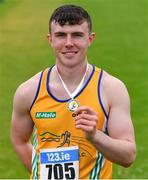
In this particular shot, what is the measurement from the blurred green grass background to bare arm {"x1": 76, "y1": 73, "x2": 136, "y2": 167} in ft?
17.2

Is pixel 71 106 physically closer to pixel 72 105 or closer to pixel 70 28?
pixel 72 105

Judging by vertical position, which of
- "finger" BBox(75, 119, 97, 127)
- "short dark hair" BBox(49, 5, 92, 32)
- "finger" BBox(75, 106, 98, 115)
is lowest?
"finger" BBox(75, 119, 97, 127)

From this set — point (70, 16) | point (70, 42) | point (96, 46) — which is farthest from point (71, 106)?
point (96, 46)

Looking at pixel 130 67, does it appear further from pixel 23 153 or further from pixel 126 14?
pixel 23 153

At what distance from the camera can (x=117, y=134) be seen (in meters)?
5.21

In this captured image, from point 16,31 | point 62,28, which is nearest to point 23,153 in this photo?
point 62,28

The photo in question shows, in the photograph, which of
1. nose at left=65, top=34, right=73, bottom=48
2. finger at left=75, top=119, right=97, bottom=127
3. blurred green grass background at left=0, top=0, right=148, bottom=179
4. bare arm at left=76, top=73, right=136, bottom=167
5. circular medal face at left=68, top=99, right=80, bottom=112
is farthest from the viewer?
blurred green grass background at left=0, top=0, right=148, bottom=179

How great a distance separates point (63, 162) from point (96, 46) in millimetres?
8288

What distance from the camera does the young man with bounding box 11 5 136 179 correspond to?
5.23 m

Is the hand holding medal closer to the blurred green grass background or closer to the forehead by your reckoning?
the forehead

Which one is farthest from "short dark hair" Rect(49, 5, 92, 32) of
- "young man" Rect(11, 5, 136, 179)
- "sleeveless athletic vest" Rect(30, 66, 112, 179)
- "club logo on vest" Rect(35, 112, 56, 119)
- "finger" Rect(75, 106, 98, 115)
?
"finger" Rect(75, 106, 98, 115)

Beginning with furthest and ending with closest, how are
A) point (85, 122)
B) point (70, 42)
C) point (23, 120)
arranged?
1. point (23, 120)
2. point (70, 42)
3. point (85, 122)

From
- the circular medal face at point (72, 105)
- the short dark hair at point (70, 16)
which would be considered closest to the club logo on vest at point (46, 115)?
the circular medal face at point (72, 105)

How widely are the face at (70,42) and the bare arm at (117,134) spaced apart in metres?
0.29
